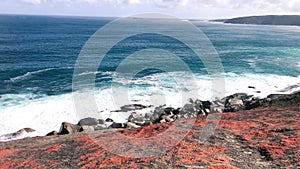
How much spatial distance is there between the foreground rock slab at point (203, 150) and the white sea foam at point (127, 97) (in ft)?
43.1

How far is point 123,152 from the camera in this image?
9.93 meters

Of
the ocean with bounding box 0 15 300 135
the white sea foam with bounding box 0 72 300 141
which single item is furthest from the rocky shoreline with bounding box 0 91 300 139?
the ocean with bounding box 0 15 300 135

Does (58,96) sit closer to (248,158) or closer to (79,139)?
(79,139)

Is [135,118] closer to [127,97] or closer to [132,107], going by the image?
[132,107]

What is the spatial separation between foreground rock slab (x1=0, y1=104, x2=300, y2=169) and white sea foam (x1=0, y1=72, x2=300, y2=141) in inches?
517

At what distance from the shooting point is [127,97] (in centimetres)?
3322

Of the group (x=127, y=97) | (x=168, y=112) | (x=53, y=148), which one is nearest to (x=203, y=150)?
(x=53, y=148)

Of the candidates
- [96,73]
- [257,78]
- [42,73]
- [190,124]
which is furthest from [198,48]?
[190,124]

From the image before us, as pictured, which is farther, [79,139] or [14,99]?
[14,99]

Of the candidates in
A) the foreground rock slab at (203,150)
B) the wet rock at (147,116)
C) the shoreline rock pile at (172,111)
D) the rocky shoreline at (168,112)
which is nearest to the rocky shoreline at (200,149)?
the foreground rock slab at (203,150)

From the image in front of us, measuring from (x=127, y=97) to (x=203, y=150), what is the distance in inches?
949

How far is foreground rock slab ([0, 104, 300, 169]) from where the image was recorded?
8.76m

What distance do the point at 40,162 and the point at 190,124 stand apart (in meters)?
6.39

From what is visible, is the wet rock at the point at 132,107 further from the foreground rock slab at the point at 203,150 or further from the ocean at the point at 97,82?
the foreground rock slab at the point at 203,150
